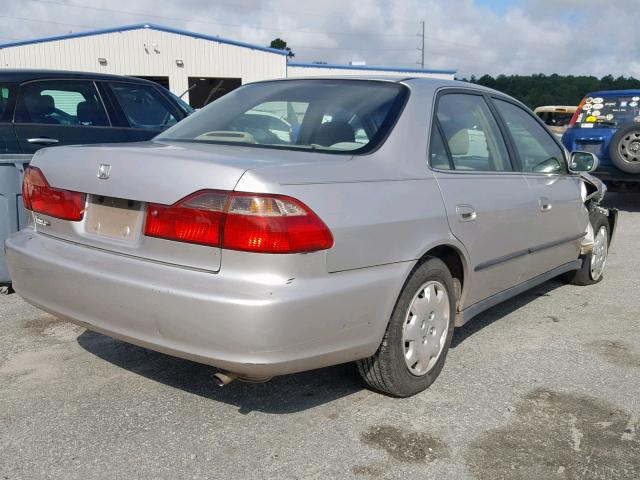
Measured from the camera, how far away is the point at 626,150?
29.9ft

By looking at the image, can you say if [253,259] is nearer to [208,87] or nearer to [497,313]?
[497,313]

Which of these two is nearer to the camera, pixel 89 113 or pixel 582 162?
pixel 582 162

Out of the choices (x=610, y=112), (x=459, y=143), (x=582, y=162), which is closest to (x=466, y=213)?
(x=459, y=143)

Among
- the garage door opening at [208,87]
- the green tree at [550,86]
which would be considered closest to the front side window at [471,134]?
the garage door opening at [208,87]

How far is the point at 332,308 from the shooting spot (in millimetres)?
2727

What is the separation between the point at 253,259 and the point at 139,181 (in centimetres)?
62

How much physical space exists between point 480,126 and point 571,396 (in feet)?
5.25

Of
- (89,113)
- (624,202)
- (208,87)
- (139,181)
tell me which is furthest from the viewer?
(208,87)

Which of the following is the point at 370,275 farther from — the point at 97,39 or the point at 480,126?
the point at 97,39

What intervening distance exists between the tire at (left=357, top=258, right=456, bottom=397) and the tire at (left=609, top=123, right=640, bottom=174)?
6.58 meters

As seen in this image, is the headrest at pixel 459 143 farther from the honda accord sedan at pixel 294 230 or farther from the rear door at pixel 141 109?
the rear door at pixel 141 109

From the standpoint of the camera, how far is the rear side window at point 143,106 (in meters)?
6.62

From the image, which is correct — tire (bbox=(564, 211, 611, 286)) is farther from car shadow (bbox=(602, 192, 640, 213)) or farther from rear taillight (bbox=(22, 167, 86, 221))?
car shadow (bbox=(602, 192, 640, 213))

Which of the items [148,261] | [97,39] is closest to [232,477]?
[148,261]
